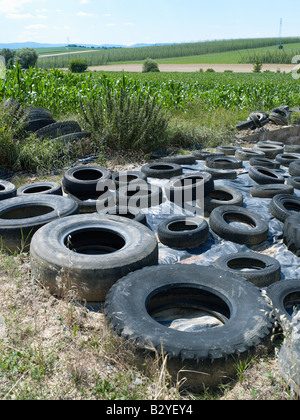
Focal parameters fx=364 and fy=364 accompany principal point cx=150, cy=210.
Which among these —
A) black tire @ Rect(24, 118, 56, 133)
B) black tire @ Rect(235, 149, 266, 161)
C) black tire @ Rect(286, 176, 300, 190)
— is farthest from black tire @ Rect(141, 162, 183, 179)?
black tire @ Rect(24, 118, 56, 133)

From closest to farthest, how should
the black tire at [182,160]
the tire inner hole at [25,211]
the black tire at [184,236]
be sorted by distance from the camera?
1. the black tire at [184,236]
2. the tire inner hole at [25,211]
3. the black tire at [182,160]

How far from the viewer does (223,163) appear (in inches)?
333

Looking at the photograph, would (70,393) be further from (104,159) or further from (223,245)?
(104,159)

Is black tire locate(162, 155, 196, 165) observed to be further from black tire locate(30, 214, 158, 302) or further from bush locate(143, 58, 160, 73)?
bush locate(143, 58, 160, 73)

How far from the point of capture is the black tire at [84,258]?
3.69m

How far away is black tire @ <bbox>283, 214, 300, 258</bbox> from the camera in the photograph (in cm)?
491

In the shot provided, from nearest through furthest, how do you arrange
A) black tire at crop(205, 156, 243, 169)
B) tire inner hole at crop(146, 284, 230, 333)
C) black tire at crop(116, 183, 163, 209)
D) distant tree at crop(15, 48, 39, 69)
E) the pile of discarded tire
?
the pile of discarded tire → tire inner hole at crop(146, 284, 230, 333) → black tire at crop(116, 183, 163, 209) → black tire at crop(205, 156, 243, 169) → distant tree at crop(15, 48, 39, 69)

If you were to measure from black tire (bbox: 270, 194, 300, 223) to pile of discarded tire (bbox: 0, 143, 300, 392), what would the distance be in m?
0.02

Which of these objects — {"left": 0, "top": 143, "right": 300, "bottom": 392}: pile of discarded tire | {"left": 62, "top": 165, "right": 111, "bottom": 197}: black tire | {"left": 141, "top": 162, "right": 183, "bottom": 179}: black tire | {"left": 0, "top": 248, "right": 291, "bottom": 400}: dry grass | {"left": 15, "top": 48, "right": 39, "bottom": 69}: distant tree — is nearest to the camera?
{"left": 0, "top": 248, "right": 291, "bottom": 400}: dry grass

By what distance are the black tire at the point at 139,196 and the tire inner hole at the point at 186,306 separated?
102 inches

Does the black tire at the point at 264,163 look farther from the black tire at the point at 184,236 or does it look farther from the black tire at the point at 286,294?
the black tire at the point at 286,294

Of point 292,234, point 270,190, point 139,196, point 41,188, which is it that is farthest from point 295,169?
point 41,188

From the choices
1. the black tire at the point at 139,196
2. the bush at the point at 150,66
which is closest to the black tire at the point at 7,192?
the black tire at the point at 139,196
